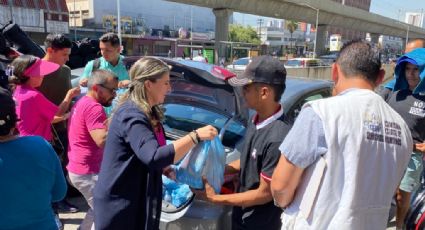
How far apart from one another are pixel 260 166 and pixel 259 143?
118mm

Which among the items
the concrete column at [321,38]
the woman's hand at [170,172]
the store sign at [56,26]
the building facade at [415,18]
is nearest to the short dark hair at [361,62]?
the woman's hand at [170,172]

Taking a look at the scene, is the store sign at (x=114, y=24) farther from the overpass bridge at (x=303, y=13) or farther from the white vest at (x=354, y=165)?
the white vest at (x=354, y=165)

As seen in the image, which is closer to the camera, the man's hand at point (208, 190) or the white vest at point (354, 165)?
the white vest at point (354, 165)

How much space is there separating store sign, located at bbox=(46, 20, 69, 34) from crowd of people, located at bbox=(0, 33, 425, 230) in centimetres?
4647

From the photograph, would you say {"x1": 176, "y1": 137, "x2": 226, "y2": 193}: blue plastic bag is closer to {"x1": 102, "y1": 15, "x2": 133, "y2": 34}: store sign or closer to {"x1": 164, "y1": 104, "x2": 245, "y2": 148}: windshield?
{"x1": 164, "y1": 104, "x2": 245, "y2": 148}: windshield

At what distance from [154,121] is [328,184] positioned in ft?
3.16

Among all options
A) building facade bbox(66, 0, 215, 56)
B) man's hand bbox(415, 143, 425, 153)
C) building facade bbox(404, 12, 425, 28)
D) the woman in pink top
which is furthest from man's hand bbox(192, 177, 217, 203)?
building facade bbox(404, 12, 425, 28)

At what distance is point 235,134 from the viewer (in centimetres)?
274

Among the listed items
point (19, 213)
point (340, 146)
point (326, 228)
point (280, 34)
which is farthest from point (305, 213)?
point (280, 34)

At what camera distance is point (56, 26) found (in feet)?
148

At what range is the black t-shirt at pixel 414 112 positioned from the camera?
10.6 feet

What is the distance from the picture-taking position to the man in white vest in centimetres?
135

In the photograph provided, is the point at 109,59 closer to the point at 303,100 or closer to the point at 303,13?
the point at 303,100

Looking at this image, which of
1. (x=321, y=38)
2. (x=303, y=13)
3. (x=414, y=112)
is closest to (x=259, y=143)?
(x=414, y=112)
